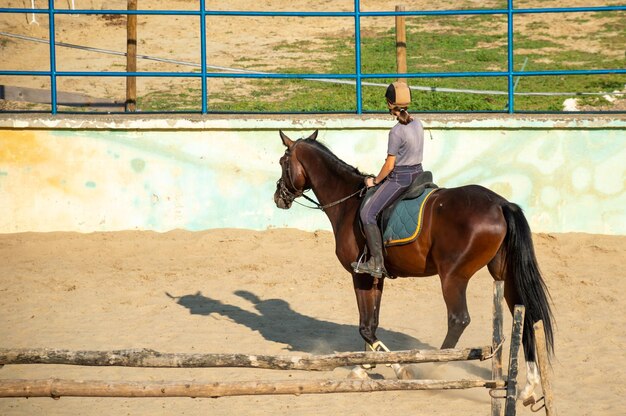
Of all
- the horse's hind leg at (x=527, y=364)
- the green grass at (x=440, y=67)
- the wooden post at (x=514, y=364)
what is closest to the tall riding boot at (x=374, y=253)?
the horse's hind leg at (x=527, y=364)

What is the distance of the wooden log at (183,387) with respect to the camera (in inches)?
209

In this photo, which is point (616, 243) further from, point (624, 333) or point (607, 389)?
point (607, 389)

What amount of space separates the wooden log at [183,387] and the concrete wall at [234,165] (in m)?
6.27

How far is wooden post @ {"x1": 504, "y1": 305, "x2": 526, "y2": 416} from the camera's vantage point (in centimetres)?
542

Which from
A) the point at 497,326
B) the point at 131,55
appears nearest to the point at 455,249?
the point at 497,326

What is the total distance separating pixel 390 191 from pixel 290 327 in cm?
247

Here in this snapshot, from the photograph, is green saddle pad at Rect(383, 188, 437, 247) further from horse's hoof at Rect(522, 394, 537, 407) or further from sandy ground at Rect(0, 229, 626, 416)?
horse's hoof at Rect(522, 394, 537, 407)

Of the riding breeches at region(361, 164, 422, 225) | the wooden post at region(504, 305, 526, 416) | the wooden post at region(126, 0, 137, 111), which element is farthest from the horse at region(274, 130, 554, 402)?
the wooden post at region(126, 0, 137, 111)

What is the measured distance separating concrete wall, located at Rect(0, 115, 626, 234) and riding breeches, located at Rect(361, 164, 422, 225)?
4.23 metres

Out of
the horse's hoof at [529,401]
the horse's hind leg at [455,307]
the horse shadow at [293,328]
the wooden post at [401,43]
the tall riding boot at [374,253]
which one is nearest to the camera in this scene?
the horse's hoof at [529,401]

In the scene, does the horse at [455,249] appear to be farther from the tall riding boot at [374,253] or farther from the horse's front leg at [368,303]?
the tall riding boot at [374,253]

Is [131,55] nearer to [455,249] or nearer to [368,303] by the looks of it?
[368,303]

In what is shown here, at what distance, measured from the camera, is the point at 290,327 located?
9094 mm

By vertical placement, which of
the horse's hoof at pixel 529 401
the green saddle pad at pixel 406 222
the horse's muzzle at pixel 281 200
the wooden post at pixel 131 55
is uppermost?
the wooden post at pixel 131 55
